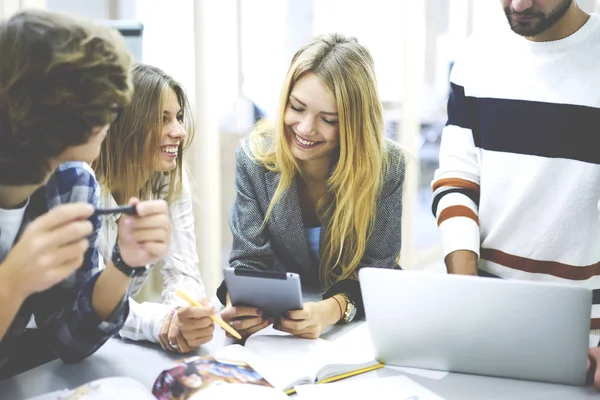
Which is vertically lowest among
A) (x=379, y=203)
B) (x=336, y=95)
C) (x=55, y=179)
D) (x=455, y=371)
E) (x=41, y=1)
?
(x=455, y=371)

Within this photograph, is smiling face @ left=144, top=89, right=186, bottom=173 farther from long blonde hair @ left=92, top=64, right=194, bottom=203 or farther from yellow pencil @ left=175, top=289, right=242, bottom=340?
yellow pencil @ left=175, top=289, right=242, bottom=340

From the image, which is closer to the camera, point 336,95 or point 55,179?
point 55,179

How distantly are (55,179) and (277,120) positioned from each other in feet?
2.13

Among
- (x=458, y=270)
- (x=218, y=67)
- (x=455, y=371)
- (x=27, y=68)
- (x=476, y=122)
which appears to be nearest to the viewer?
(x=27, y=68)

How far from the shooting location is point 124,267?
1.06m

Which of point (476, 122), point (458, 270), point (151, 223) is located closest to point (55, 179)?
point (151, 223)

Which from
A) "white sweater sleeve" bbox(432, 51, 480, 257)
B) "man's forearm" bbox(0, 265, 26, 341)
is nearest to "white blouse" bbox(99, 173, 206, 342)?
"man's forearm" bbox(0, 265, 26, 341)

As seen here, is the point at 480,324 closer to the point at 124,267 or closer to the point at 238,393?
the point at 238,393

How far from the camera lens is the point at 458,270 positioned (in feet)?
4.89

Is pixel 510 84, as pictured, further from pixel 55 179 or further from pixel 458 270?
pixel 55 179

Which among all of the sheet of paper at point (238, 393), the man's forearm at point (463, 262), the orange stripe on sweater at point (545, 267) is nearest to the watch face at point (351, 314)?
the man's forearm at point (463, 262)

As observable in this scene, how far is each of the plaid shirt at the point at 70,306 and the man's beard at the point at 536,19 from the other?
1.03 m

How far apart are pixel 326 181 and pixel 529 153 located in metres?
0.54

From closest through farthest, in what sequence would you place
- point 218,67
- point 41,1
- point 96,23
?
point 96,23
point 41,1
point 218,67
